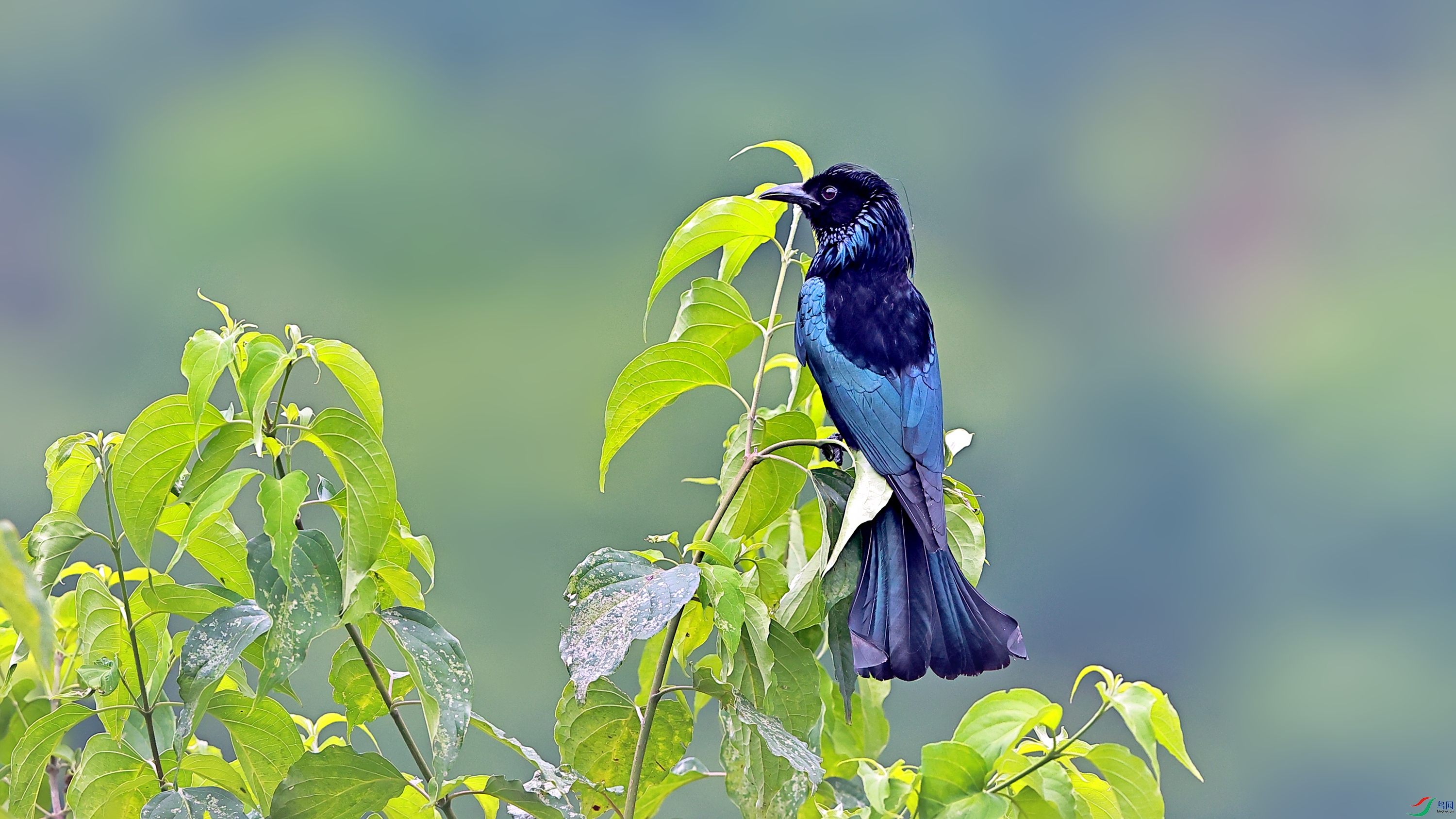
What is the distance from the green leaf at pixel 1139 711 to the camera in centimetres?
74

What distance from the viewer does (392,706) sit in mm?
679

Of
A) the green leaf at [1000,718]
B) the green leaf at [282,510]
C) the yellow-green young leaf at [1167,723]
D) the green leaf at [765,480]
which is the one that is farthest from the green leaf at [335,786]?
the yellow-green young leaf at [1167,723]

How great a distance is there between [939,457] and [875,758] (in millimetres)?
322

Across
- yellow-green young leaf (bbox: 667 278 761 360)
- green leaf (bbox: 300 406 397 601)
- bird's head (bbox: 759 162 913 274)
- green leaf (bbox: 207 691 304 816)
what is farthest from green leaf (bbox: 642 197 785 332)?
green leaf (bbox: 207 691 304 816)

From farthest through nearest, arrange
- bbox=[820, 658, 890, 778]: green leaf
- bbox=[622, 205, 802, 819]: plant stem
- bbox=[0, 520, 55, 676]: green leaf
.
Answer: bbox=[820, 658, 890, 778]: green leaf
bbox=[622, 205, 802, 819]: plant stem
bbox=[0, 520, 55, 676]: green leaf

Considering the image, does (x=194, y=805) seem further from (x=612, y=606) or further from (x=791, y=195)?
(x=791, y=195)

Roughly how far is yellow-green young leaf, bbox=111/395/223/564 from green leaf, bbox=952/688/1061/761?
1.67ft

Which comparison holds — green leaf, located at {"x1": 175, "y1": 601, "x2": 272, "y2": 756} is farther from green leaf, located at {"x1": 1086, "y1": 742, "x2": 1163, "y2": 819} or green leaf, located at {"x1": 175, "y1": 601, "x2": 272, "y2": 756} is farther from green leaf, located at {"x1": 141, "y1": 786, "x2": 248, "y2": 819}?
green leaf, located at {"x1": 1086, "y1": 742, "x2": 1163, "y2": 819}

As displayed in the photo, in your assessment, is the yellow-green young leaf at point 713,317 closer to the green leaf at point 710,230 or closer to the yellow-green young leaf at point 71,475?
the green leaf at point 710,230

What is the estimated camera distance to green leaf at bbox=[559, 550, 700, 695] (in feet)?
2.02

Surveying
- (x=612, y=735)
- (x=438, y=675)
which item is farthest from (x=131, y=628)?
(x=612, y=735)

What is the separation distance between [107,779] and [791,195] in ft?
2.00

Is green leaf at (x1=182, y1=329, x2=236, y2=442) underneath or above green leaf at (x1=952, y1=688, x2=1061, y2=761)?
above

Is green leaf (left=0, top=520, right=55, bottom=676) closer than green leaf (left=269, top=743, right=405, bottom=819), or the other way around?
green leaf (left=0, top=520, right=55, bottom=676)
